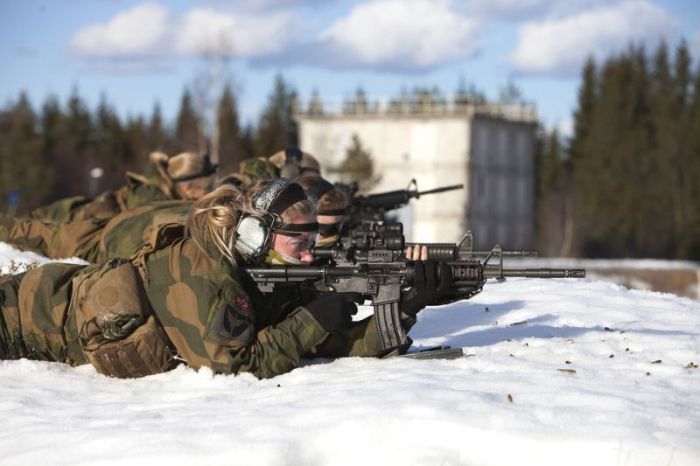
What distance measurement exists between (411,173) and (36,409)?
6950 centimetres

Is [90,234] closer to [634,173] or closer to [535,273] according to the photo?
[535,273]

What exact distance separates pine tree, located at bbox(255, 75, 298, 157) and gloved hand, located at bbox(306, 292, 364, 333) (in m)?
75.6

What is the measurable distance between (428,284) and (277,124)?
82.3 m

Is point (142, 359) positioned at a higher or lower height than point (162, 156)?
lower

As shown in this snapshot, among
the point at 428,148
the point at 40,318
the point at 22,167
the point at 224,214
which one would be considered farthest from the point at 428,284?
the point at 428,148

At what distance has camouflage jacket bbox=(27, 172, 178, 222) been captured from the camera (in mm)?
13088

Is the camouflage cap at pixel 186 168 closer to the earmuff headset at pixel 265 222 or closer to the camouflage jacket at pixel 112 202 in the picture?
the camouflage jacket at pixel 112 202

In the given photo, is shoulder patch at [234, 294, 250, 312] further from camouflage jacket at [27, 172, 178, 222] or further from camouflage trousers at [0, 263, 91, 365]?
camouflage jacket at [27, 172, 178, 222]

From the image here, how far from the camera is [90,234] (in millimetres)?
11477

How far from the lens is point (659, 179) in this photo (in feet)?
268

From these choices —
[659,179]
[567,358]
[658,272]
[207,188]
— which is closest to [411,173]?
[659,179]

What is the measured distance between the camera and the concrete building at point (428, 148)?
7475 cm

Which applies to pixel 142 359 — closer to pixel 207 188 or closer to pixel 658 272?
pixel 207 188

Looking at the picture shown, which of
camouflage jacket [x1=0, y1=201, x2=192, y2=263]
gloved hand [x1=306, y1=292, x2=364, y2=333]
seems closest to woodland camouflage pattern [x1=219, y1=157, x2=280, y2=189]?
camouflage jacket [x1=0, y1=201, x2=192, y2=263]
